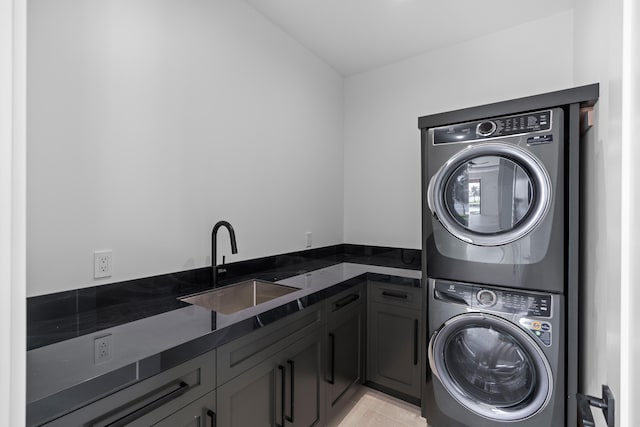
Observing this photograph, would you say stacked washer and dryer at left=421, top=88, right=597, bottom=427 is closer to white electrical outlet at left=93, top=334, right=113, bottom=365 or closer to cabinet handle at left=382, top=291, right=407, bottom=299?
cabinet handle at left=382, top=291, right=407, bottom=299

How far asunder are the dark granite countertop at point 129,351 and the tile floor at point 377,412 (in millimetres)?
1052

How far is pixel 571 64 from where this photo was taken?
83.9 inches

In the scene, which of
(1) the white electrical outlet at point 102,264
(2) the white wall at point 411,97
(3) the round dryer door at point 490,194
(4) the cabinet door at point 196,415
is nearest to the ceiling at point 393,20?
(2) the white wall at point 411,97

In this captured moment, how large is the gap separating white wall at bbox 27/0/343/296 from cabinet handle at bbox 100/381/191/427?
672 mm

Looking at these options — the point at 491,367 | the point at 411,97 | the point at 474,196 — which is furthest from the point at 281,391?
the point at 411,97

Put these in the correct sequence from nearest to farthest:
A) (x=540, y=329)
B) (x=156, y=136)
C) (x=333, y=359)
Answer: (x=540, y=329) → (x=156, y=136) → (x=333, y=359)

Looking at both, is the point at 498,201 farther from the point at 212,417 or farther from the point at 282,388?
the point at 212,417

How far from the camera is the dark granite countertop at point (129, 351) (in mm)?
768

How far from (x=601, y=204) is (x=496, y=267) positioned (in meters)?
0.50

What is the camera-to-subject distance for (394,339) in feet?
7.02

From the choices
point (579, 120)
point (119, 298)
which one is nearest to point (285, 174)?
point (119, 298)

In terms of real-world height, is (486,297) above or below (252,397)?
above

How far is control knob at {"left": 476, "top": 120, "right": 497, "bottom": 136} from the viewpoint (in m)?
1.56
